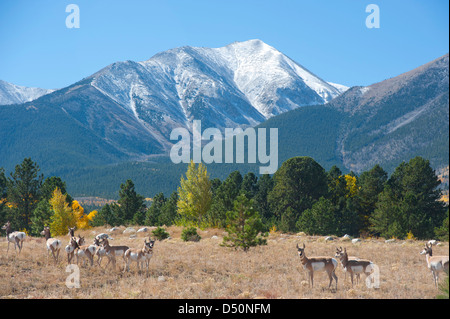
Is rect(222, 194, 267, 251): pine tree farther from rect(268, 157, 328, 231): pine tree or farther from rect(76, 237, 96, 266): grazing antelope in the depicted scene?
rect(268, 157, 328, 231): pine tree

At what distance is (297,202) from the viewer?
2383 inches

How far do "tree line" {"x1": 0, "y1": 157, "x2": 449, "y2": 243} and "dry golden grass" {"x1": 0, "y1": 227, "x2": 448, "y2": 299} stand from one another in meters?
16.1

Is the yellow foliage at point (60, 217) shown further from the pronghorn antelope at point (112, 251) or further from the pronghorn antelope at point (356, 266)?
the pronghorn antelope at point (356, 266)

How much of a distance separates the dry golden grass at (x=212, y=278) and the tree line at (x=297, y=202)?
1610 centimetres

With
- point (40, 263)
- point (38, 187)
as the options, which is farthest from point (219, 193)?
point (38, 187)

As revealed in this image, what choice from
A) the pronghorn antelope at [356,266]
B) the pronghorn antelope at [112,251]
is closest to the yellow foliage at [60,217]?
the pronghorn antelope at [112,251]

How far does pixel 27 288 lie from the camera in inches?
733

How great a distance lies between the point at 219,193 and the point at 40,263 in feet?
86.2

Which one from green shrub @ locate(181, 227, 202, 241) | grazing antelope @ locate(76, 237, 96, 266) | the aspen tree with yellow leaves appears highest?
the aspen tree with yellow leaves

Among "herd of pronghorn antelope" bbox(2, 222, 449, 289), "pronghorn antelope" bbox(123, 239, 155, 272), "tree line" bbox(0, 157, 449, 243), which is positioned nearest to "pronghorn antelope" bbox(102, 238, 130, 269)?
"herd of pronghorn antelope" bbox(2, 222, 449, 289)

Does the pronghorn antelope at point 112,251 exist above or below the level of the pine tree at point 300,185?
below

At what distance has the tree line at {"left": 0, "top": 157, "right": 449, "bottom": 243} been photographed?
45.1m

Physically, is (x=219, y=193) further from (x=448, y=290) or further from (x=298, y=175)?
(x=448, y=290)

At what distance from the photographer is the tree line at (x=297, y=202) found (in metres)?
45.1
